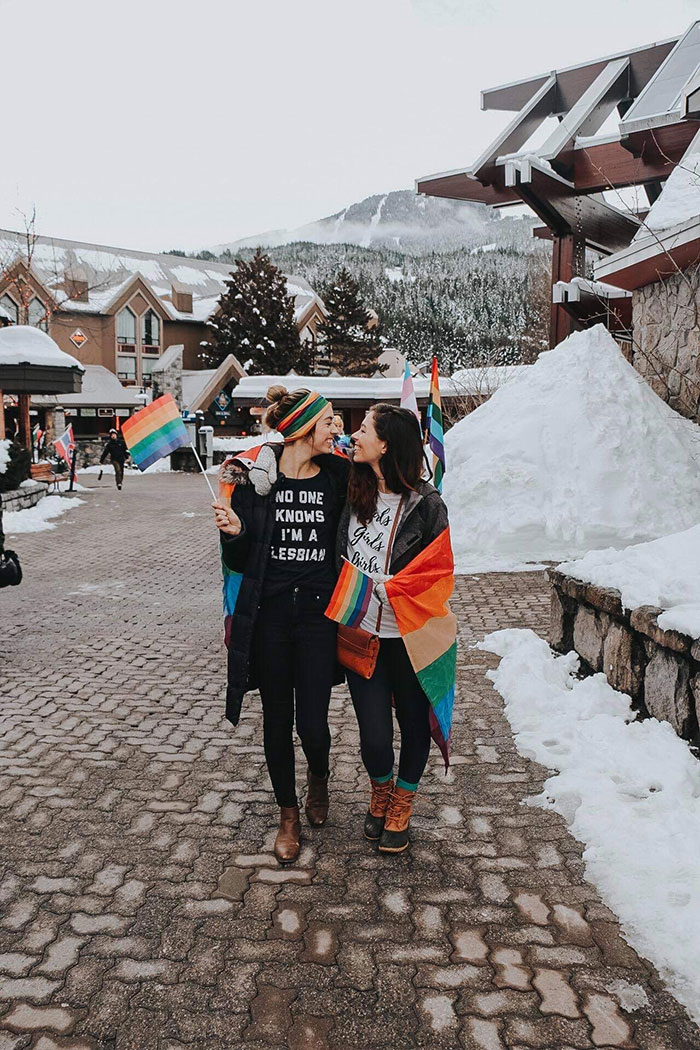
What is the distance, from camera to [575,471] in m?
10.2

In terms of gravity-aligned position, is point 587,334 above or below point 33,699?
above

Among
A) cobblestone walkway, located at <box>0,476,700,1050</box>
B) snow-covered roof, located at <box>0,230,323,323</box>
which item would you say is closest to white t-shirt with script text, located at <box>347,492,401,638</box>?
cobblestone walkway, located at <box>0,476,700,1050</box>

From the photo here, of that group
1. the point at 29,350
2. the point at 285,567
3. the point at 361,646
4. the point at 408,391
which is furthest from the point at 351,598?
the point at 29,350

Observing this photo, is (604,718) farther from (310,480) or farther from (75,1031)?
(75,1031)

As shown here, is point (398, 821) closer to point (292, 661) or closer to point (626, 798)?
point (292, 661)

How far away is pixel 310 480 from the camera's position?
3260 millimetres

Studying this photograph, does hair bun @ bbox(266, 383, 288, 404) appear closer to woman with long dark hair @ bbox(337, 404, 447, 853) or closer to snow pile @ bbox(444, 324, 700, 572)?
woman with long dark hair @ bbox(337, 404, 447, 853)

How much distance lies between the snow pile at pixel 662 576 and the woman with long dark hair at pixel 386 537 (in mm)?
1478

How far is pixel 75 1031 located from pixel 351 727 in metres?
2.62

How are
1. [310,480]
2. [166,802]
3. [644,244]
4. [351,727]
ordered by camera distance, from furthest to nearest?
[644,244]
[351,727]
[166,802]
[310,480]

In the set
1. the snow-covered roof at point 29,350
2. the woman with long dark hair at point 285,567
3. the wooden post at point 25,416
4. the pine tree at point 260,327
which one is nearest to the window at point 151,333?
the pine tree at point 260,327

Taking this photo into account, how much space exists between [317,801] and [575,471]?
7.57 meters

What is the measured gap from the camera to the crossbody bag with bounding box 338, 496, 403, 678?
3.12 m

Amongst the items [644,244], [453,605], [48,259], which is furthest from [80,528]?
[48,259]
